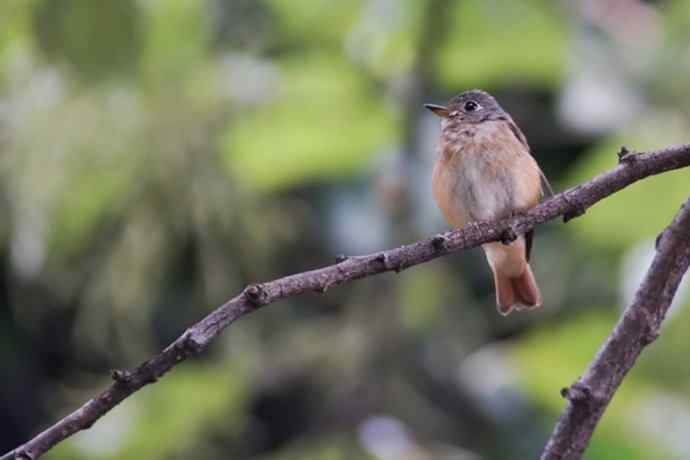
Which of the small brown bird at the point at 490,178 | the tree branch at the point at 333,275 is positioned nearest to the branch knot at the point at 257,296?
the tree branch at the point at 333,275

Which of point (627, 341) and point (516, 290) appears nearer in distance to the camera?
point (627, 341)

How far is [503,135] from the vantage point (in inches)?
113

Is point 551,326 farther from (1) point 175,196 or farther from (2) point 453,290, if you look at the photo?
(1) point 175,196

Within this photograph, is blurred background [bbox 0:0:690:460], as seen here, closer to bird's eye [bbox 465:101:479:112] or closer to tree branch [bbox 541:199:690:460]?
bird's eye [bbox 465:101:479:112]

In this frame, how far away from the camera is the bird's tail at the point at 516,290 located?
2.92 meters

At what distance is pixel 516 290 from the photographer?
117 inches

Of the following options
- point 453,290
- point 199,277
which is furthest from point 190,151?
point 453,290

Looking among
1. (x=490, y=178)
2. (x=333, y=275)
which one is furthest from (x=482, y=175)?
(x=333, y=275)

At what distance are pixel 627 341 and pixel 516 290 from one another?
1540mm

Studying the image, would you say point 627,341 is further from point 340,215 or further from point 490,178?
point 340,215

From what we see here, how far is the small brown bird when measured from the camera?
2.64 m

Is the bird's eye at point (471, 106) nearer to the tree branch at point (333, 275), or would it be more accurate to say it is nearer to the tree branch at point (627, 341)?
the tree branch at point (333, 275)

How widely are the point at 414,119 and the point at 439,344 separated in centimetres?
112

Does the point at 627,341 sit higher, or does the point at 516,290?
the point at 516,290
